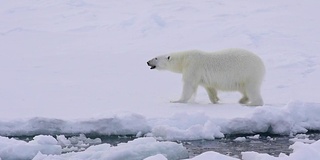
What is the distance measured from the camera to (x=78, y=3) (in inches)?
797

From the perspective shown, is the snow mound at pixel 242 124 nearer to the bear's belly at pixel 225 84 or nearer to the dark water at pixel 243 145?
the dark water at pixel 243 145

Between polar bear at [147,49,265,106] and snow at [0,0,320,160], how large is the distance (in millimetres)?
280

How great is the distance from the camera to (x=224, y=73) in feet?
32.7

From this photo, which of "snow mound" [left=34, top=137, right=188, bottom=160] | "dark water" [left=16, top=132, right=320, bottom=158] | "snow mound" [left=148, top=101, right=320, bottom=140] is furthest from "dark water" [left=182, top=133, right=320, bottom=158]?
"snow mound" [left=34, top=137, right=188, bottom=160]

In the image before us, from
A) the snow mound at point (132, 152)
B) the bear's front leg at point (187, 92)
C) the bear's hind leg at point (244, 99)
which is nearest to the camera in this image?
the snow mound at point (132, 152)

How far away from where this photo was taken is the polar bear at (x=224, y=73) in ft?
32.2

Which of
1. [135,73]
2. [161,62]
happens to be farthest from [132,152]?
[135,73]

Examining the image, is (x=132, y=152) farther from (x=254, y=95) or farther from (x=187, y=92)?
(x=254, y=95)

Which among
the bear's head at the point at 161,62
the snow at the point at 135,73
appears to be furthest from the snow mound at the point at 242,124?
the bear's head at the point at 161,62

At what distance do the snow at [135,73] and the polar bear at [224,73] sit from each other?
280mm

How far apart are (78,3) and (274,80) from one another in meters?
9.73

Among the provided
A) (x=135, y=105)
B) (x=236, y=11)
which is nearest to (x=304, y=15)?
(x=236, y=11)

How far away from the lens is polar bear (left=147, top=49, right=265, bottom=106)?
9828 mm

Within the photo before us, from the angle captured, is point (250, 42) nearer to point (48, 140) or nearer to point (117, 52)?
point (117, 52)
